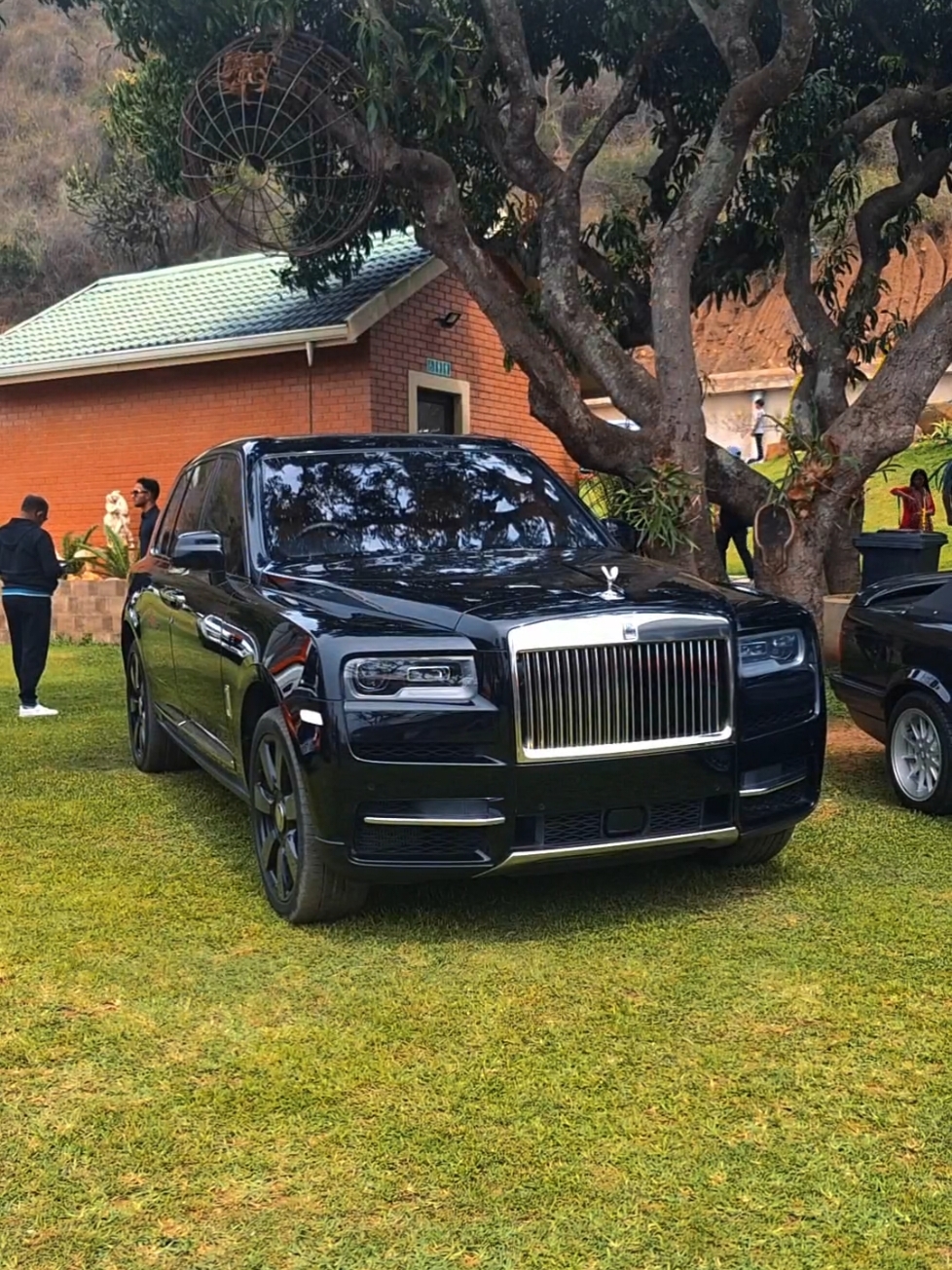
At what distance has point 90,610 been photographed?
47.2 ft

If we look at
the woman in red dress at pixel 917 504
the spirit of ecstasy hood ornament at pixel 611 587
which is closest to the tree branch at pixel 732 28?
the woman in red dress at pixel 917 504

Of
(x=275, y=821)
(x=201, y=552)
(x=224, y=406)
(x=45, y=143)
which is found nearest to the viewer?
(x=275, y=821)

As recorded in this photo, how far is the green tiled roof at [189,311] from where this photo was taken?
585 inches

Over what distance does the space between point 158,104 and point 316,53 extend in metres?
2.69

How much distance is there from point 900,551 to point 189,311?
10844 millimetres

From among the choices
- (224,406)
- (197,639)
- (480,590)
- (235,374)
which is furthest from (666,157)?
(480,590)

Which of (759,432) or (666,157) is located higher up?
(666,157)

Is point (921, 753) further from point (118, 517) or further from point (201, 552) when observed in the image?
point (118, 517)

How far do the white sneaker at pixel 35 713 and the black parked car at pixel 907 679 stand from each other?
6001mm

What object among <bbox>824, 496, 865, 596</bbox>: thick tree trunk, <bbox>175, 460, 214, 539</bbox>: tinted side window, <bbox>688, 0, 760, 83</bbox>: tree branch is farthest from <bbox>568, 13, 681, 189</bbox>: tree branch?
<bbox>175, 460, 214, 539</bbox>: tinted side window

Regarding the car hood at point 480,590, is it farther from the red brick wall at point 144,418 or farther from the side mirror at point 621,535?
the red brick wall at point 144,418

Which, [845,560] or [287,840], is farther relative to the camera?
[845,560]

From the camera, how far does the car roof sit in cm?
580

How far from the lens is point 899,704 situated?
6.20 m
